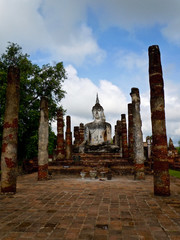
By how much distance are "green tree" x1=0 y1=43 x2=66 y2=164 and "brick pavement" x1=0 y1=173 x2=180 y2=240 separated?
8814 mm

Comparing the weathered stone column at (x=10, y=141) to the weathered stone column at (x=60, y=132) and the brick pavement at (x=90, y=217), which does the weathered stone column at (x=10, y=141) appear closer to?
the brick pavement at (x=90, y=217)

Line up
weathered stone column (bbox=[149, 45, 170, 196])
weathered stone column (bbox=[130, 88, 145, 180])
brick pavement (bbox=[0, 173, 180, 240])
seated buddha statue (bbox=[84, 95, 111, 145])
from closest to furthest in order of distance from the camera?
1. brick pavement (bbox=[0, 173, 180, 240])
2. weathered stone column (bbox=[149, 45, 170, 196])
3. weathered stone column (bbox=[130, 88, 145, 180])
4. seated buddha statue (bbox=[84, 95, 111, 145])

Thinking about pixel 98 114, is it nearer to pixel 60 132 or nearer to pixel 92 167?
pixel 60 132

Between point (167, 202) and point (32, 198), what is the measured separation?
3.65 m

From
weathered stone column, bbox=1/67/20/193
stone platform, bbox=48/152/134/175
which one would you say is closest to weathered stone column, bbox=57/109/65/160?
stone platform, bbox=48/152/134/175

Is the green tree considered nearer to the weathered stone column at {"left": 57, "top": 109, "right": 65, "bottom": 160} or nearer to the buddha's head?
the weathered stone column at {"left": 57, "top": 109, "right": 65, "bottom": 160}

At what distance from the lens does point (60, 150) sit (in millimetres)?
16766

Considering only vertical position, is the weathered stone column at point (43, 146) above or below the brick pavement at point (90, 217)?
above

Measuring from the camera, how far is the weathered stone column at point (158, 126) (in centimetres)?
591

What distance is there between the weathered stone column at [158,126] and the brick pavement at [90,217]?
48 centimetres

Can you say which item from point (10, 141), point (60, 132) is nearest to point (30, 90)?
point (60, 132)

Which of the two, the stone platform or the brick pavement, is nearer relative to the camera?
the brick pavement

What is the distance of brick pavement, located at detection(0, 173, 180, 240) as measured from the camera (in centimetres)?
306

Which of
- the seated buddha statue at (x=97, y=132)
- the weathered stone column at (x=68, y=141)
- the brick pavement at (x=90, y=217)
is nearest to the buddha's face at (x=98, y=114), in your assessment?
the seated buddha statue at (x=97, y=132)
